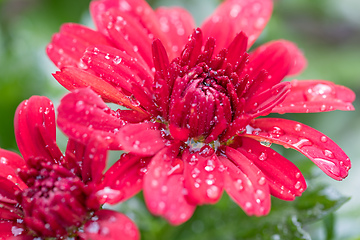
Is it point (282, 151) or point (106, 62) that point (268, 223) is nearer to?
point (282, 151)

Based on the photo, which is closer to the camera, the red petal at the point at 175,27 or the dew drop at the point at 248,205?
the dew drop at the point at 248,205

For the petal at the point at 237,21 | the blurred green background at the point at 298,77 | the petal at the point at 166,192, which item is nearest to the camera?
the petal at the point at 166,192

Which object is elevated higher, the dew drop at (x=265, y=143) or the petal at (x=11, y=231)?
the dew drop at (x=265, y=143)

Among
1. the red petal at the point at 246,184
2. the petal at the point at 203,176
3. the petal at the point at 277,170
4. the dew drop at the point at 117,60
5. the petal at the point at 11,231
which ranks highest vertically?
the dew drop at the point at 117,60

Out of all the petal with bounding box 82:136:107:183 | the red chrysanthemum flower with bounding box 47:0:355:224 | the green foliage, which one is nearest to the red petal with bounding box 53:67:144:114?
the red chrysanthemum flower with bounding box 47:0:355:224

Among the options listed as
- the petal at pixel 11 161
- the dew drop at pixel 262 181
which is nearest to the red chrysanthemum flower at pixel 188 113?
the dew drop at pixel 262 181

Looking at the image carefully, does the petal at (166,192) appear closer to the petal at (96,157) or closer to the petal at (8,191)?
the petal at (96,157)

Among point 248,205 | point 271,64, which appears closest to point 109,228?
point 248,205
